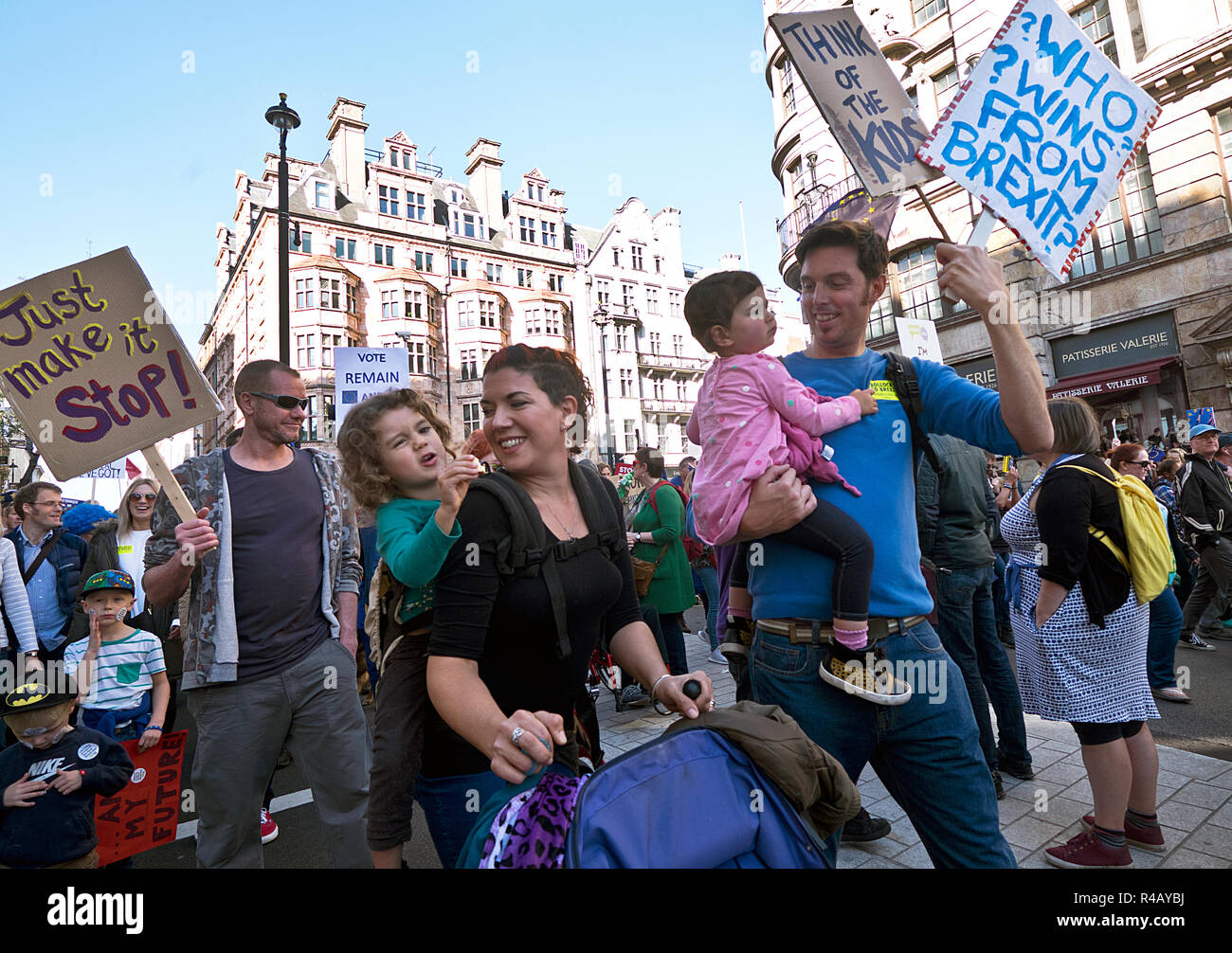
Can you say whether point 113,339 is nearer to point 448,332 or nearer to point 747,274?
point 747,274

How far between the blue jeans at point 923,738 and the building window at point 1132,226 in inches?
703

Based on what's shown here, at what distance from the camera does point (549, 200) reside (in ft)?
167

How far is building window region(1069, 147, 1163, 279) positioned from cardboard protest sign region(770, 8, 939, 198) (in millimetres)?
16794

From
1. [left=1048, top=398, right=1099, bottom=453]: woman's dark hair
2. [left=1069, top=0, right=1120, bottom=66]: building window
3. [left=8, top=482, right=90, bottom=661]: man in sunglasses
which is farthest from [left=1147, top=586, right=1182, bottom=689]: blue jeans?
[left=1069, top=0, right=1120, bottom=66]: building window

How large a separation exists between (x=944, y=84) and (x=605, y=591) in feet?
77.2

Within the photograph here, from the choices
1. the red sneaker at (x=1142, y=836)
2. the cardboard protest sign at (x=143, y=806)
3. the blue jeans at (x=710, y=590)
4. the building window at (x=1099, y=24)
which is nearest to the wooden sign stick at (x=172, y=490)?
the cardboard protest sign at (x=143, y=806)

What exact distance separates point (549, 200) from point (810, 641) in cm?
5369

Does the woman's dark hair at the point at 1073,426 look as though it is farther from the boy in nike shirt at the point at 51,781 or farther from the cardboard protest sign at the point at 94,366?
the boy in nike shirt at the point at 51,781

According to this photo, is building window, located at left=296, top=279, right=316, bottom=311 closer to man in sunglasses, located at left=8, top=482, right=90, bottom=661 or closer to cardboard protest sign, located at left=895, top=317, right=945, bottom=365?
man in sunglasses, located at left=8, top=482, right=90, bottom=661

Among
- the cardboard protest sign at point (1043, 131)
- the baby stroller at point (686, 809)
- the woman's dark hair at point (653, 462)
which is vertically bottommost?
the baby stroller at point (686, 809)

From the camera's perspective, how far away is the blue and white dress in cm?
317

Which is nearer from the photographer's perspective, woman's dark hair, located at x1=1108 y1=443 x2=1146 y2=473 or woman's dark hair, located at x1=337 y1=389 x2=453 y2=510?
woman's dark hair, located at x1=337 y1=389 x2=453 y2=510

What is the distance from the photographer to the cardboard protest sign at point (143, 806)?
3.33 meters
